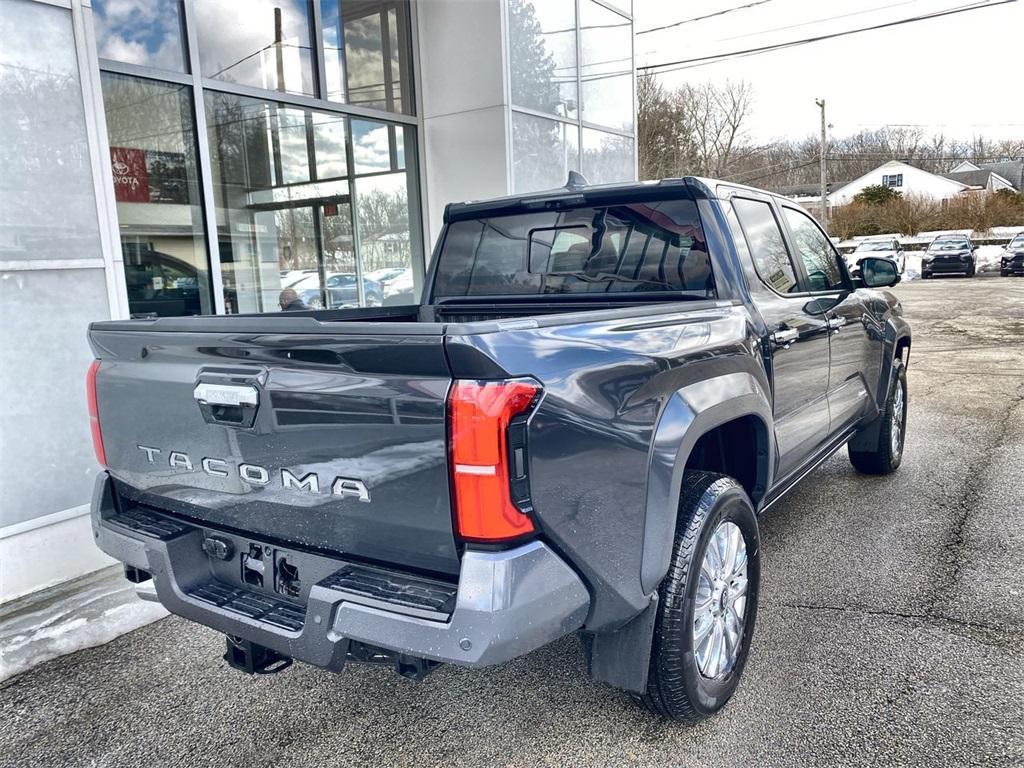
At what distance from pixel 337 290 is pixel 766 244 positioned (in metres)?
5.96

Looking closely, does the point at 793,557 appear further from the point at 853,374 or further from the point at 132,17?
the point at 132,17

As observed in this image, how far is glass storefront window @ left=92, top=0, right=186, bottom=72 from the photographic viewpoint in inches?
238

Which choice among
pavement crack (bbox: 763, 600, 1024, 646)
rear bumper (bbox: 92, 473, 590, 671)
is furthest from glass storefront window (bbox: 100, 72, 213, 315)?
pavement crack (bbox: 763, 600, 1024, 646)

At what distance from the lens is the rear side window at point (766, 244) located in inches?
135

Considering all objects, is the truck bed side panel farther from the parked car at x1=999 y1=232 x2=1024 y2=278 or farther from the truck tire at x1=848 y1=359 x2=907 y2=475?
the parked car at x1=999 y1=232 x2=1024 y2=278

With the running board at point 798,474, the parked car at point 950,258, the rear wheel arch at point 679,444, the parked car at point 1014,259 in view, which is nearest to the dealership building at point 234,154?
the rear wheel arch at point 679,444

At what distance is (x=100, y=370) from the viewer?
269 centimetres

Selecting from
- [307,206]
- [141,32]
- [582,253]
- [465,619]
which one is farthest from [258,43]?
[465,619]

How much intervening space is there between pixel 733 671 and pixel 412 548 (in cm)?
148

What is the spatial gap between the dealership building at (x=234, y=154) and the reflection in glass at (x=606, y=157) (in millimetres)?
37

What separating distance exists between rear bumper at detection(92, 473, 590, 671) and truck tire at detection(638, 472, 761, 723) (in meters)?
0.45

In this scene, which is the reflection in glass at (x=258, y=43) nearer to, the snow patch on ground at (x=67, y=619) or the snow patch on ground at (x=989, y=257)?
the snow patch on ground at (x=67, y=619)

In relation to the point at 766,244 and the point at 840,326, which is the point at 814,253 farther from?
the point at 766,244

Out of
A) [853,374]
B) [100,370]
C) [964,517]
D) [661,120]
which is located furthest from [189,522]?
[661,120]
